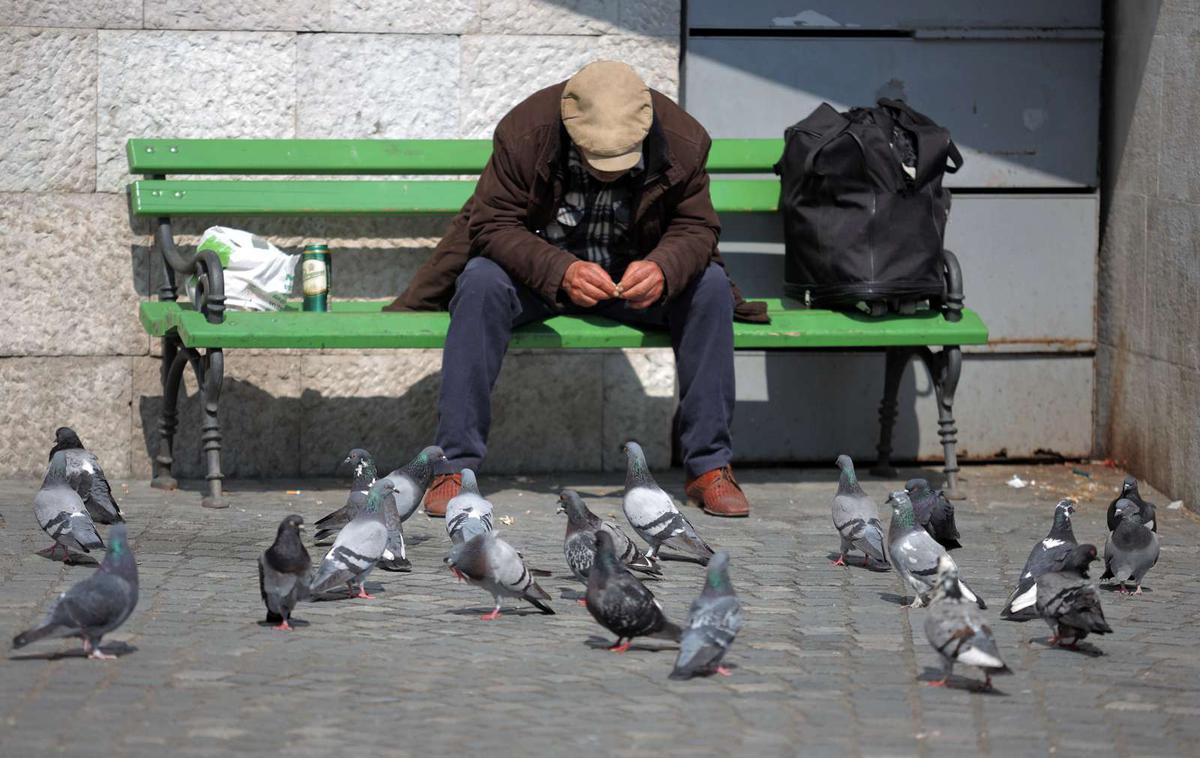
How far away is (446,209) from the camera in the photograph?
790 cm

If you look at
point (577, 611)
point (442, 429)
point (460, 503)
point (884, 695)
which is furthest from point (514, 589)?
point (442, 429)

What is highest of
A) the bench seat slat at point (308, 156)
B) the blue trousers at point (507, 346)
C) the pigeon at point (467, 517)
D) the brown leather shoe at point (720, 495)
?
the bench seat slat at point (308, 156)

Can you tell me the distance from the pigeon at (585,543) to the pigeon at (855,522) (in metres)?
0.76

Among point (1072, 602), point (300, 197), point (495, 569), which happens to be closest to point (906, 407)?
point (300, 197)

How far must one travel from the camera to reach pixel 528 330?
291 inches

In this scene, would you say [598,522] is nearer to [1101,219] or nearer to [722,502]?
[722,502]

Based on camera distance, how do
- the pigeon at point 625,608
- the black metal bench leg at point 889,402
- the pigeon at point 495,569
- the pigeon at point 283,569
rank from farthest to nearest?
the black metal bench leg at point 889,402 < the pigeon at point 495,569 < the pigeon at point 283,569 < the pigeon at point 625,608

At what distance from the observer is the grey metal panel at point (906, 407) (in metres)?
8.52

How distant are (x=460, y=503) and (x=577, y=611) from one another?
68 centimetres

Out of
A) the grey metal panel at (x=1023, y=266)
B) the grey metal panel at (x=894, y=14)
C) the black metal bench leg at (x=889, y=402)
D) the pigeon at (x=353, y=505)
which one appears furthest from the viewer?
the grey metal panel at (x=1023, y=266)

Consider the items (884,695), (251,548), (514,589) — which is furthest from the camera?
(251,548)

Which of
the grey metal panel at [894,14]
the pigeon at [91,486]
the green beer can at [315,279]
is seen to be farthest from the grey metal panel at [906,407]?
the pigeon at [91,486]

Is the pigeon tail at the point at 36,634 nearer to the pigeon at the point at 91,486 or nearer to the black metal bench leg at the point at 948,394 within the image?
the pigeon at the point at 91,486

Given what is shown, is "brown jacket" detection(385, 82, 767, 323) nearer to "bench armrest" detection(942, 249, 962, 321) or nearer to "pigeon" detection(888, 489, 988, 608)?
"bench armrest" detection(942, 249, 962, 321)
